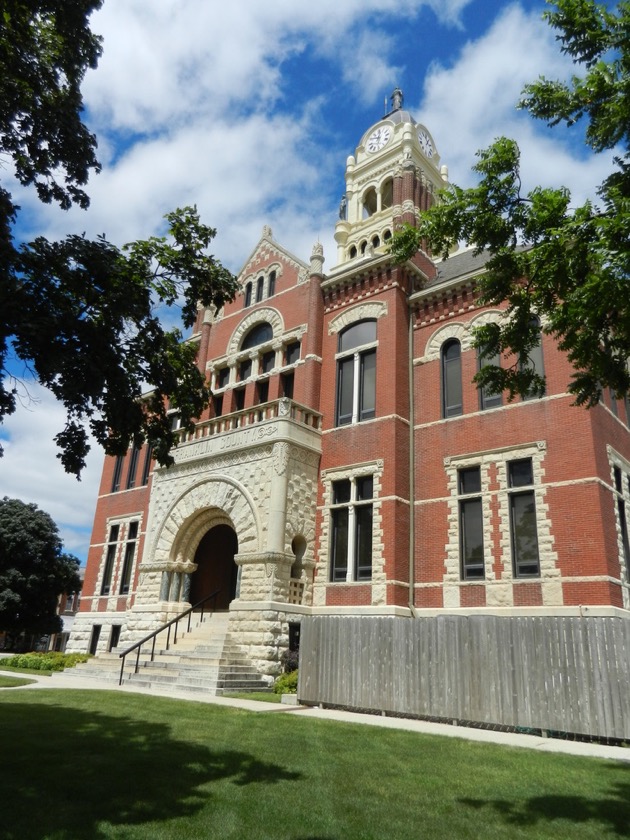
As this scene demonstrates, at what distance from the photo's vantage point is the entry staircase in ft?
53.3

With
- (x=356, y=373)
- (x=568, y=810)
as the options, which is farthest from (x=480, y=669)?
(x=356, y=373)

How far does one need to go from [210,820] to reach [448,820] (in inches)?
84.8

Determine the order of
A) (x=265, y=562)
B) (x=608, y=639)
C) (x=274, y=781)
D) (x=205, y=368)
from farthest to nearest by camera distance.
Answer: (x=205, y=368) → (x=265, y=562) → (x=608, y=639) → (x=274, y=781)

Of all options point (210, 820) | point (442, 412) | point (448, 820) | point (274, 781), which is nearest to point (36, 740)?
point (274, 781)

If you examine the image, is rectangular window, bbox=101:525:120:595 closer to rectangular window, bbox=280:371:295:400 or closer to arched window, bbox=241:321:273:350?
arched window, bbox=241:321:273:350

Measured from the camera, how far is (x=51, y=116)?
29.9 feet

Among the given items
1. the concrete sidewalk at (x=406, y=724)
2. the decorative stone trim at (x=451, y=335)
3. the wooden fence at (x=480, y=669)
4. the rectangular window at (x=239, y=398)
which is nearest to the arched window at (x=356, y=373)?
the decorative stone trim at (x=451, y=335)

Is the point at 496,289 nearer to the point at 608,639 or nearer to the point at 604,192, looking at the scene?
the point at 604,192

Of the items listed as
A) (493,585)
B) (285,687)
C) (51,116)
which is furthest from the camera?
(493,585)

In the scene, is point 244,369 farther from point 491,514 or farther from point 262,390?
point 491,514

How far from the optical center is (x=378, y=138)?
136 feet

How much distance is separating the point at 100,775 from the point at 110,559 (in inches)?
911

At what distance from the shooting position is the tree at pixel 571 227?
24.5 ft

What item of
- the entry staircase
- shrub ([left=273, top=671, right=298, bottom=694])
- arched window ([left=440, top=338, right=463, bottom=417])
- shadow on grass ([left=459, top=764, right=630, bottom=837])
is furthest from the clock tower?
shadow on grass ([left=459, top=764, right=630, bottom=837])
